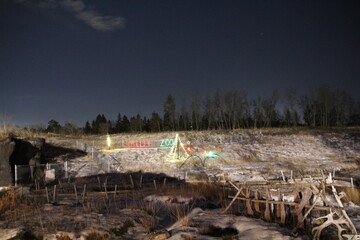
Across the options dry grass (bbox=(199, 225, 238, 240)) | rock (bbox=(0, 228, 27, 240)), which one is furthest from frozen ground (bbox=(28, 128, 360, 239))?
rock (bbox=(0, 228, 27, 240))

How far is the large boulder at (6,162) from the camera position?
24811 mm

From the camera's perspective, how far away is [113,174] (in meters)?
29.2

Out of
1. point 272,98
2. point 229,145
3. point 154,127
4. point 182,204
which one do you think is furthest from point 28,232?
point 154,127

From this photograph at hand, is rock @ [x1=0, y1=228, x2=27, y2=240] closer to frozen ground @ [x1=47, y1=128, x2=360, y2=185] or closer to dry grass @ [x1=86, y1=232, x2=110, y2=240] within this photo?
dry grass @ [x1=86, y1=232, x2=110, y2=240]

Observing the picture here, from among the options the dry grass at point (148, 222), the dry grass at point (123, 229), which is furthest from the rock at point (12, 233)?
the dry grass at point (148, 222)

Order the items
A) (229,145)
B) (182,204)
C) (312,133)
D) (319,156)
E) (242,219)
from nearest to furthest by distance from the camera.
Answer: (242,219)
(182,204)
(319,156)
(229,145)
(312,133)

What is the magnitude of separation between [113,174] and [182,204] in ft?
50.4

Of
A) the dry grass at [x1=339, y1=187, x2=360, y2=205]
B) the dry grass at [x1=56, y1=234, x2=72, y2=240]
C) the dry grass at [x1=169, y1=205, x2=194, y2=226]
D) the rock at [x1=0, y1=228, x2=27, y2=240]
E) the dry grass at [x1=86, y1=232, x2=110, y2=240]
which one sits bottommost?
the dry grass at [x1=339, y1=187, x2=360, y2=205]

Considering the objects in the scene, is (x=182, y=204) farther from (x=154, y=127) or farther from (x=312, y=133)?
(x=154, y=127)

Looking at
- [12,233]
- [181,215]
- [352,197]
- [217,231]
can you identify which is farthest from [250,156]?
[12,233]

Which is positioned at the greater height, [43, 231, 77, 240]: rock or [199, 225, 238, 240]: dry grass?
[43, 231, 77, 240]: rock

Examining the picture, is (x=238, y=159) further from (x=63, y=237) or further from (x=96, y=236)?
(x=63, y=237)

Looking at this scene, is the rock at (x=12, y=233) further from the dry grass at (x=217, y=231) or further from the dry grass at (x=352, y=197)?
the dry grass at (x=352, y=197)

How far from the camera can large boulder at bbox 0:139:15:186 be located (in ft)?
81.4
